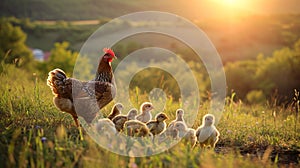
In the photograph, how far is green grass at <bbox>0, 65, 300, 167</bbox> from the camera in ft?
15.5

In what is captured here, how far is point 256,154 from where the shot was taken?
20.8 ft

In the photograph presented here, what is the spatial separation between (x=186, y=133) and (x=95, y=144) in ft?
5.12

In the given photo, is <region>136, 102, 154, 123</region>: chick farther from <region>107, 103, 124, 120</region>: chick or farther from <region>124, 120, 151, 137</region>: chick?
<region>124, 120, 151, 137</region>: chick

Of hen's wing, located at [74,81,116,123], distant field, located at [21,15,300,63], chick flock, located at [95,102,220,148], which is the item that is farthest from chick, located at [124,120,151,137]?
distant field, located at [21,15,300,63]

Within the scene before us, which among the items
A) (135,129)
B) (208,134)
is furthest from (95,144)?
(208,134)

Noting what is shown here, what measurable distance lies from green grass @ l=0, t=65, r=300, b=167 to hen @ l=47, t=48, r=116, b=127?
1.06 feet

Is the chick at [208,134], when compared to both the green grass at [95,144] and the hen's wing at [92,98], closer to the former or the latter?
the green grass at [95,144]

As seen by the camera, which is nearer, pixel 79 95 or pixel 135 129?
pixel 135 129

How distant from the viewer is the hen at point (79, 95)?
21.7 feet

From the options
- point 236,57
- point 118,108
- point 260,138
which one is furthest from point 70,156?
point 236,57

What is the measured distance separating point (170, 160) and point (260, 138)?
2960 mm

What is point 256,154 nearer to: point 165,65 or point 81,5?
point 165,65

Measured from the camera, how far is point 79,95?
668cm

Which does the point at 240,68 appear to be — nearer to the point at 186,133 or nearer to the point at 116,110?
the point at 116,110
